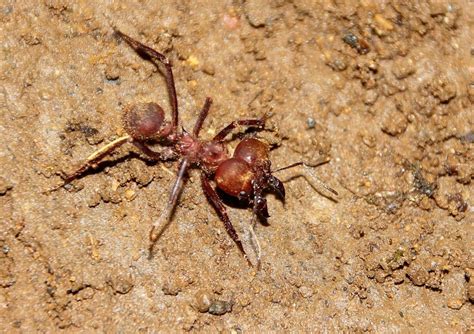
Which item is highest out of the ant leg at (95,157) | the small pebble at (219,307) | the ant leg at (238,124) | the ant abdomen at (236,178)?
the ant leg at (95,157)

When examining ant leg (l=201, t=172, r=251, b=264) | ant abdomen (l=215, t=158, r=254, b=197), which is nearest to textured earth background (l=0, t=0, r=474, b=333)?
ant leg (l=201, t=172, r=251, b=264)

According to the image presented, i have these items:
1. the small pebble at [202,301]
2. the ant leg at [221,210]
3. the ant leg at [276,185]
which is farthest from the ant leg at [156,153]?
the small pebble at [202,301]

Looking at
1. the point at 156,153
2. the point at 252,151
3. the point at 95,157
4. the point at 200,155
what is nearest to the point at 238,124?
the point at 252,151

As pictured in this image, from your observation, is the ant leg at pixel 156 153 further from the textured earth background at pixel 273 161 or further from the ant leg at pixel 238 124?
the ant leg at pixel 238 124

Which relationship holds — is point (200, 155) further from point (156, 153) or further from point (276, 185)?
point (276, 185)

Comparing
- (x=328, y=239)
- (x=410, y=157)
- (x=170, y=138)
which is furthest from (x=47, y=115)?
(x=410, y=157)
